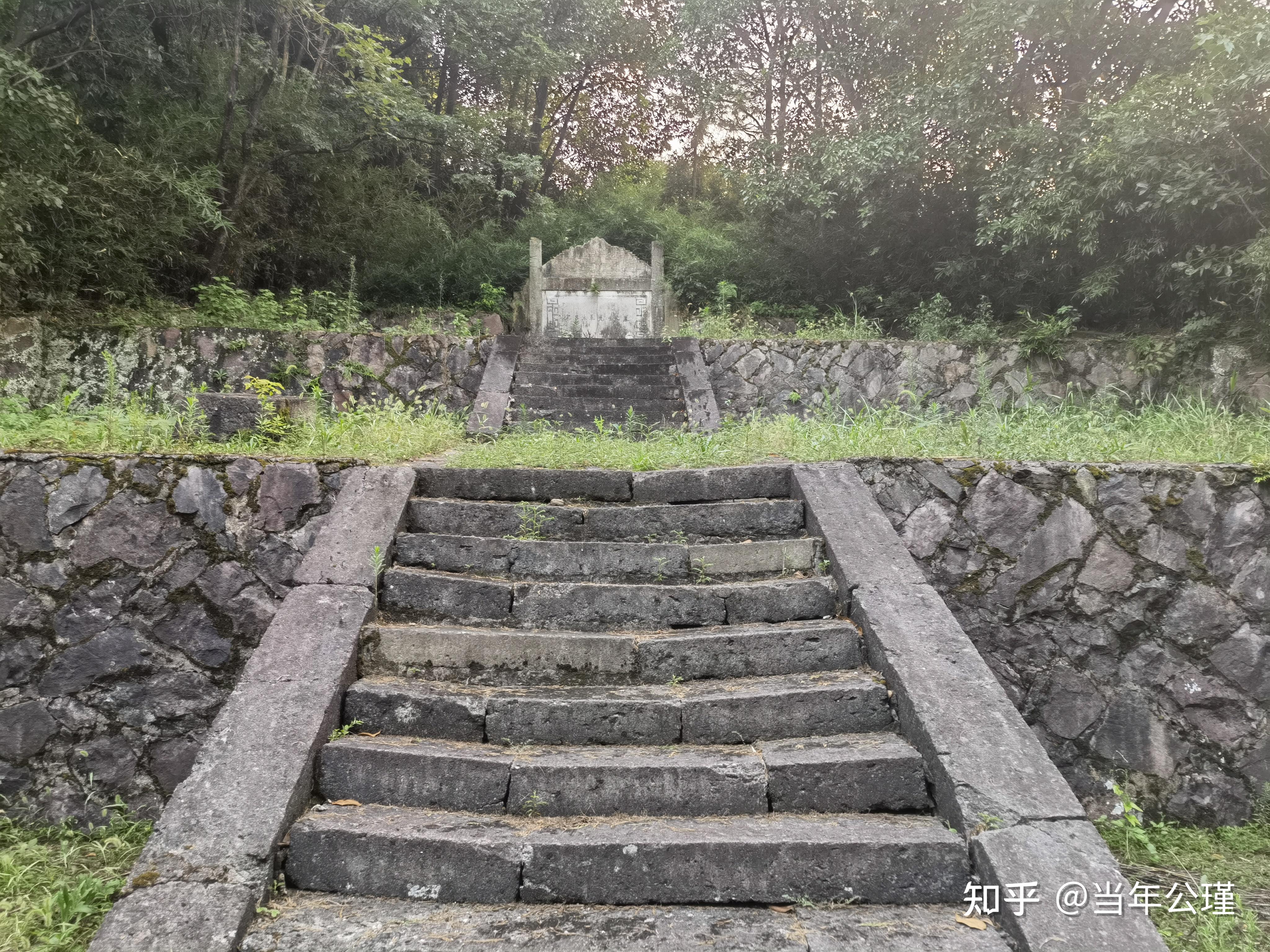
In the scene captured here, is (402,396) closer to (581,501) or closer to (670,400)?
(670,400)

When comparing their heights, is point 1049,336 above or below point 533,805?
above

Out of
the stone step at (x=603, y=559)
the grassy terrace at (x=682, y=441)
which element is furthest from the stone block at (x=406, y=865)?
the grassy terrace at (x=682, y=441)

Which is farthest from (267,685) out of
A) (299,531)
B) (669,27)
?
(669,27)

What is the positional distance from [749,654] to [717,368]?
6.83m

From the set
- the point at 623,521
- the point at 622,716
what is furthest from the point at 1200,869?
the point at 623,521

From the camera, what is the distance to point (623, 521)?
149 inches

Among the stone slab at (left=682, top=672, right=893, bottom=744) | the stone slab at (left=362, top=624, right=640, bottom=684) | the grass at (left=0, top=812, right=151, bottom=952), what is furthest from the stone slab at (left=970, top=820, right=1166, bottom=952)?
the grass at (left=0, top=812, right=151, bottom=952)

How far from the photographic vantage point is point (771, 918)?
2197 millimetres

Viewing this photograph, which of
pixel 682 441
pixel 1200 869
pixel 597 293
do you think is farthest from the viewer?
pixel 597 293

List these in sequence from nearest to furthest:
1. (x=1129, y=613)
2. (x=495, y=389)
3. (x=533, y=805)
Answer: (x=533, y=805) → (x=1129, y=613) → (x=495, y=389)

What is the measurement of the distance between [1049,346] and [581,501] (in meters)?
7.48

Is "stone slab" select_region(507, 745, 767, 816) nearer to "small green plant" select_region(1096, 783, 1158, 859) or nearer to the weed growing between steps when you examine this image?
"small green plant" select_region(1096, 783, 1158, 859)

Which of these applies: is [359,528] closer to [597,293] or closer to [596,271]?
[597,293]

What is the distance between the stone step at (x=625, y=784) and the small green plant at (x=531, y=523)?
1.29m
